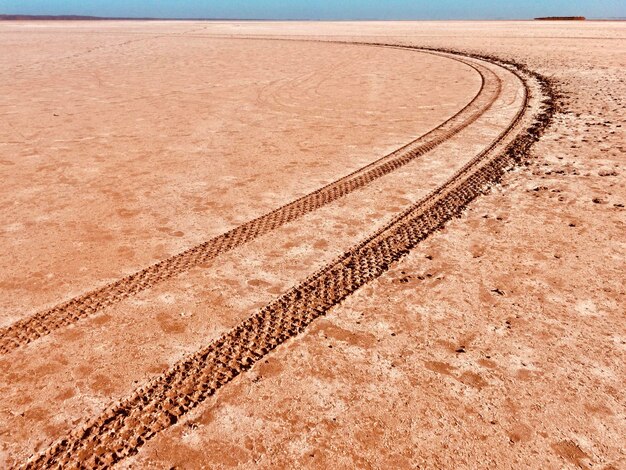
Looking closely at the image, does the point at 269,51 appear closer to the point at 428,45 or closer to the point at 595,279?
the point at 428,45

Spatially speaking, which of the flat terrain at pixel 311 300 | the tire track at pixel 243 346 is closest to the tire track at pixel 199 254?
the flat terrain at pixel 311 300

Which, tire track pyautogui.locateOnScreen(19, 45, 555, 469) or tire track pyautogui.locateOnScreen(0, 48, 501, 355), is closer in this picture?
tire track pyautogui.locateOnScreen(19, 45, 555, 469)

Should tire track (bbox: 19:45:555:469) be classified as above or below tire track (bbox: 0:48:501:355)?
above

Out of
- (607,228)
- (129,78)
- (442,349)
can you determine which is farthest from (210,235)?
(129,78)

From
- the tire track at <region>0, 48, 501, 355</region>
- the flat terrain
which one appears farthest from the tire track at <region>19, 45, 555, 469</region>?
the tire track at <region>0, 48, 501, 355</region>

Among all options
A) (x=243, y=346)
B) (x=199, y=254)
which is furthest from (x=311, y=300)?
(x=199, y=254)

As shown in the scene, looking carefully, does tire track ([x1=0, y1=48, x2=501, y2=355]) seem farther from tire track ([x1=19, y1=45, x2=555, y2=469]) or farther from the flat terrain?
tire track ([x1=19, y1=45, x2=555, y2=469])
